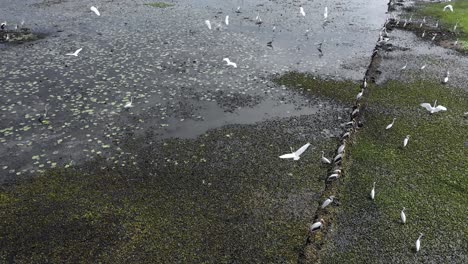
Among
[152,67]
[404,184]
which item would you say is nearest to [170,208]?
[404,184]

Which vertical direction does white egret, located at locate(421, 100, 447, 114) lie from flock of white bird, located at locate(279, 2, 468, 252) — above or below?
above

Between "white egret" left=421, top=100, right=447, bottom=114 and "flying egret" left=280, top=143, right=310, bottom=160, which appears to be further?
"white egret" left=421, top=100, right=447, bottom=114

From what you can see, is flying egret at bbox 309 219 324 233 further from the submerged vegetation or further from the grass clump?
the grass clump

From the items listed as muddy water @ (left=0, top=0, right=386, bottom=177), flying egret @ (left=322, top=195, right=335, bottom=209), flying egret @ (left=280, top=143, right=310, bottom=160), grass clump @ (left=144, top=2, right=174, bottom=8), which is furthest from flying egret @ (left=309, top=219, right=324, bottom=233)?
grass clump @ (left=144, top=2, right=174, bottom=8)

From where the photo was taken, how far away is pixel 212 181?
987 centimetres

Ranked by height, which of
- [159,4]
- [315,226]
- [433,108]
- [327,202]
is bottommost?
[315,226]

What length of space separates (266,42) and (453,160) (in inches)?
424

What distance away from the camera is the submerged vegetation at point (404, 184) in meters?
8.04

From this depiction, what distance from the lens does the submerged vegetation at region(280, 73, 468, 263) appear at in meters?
8.04

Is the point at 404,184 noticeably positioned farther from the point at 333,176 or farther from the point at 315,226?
the point at 315,226

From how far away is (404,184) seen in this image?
9867 mm

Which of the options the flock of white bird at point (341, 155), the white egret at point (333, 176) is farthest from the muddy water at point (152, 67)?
the white egret at point (333, 176)

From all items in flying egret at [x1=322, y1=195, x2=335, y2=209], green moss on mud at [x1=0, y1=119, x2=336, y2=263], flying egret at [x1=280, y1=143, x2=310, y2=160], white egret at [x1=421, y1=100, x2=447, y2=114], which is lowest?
green moss on mud at [x1=0, y1=119, x2=336, y2=263]

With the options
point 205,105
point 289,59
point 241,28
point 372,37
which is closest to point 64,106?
point 205,105
